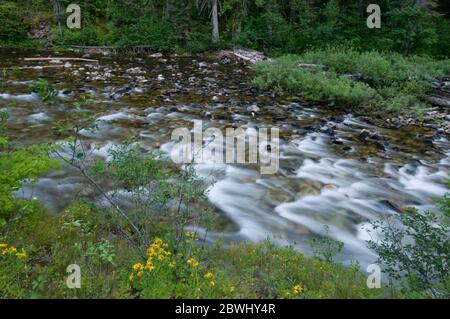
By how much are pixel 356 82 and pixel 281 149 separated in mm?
8045

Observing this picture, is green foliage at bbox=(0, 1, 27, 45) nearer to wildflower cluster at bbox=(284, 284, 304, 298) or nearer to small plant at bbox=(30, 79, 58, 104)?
small plant at bbox=(30, 79, 58, 104)

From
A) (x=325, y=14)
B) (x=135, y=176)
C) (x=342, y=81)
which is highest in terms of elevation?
(x=325, y=14)

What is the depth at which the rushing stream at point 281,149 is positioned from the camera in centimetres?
661

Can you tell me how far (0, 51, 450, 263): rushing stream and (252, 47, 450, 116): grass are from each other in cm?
111

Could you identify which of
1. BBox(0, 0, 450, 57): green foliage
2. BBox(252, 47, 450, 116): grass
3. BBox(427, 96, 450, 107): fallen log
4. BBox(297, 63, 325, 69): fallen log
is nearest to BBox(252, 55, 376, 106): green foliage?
BBox(252, 47, 450, 116): grass

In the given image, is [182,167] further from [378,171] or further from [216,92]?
[216,92]

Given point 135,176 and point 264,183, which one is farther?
point 264,183

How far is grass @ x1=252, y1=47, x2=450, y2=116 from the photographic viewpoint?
1403 centimetres

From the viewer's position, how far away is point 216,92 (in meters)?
15.7

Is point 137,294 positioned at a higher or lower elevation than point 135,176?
lower
